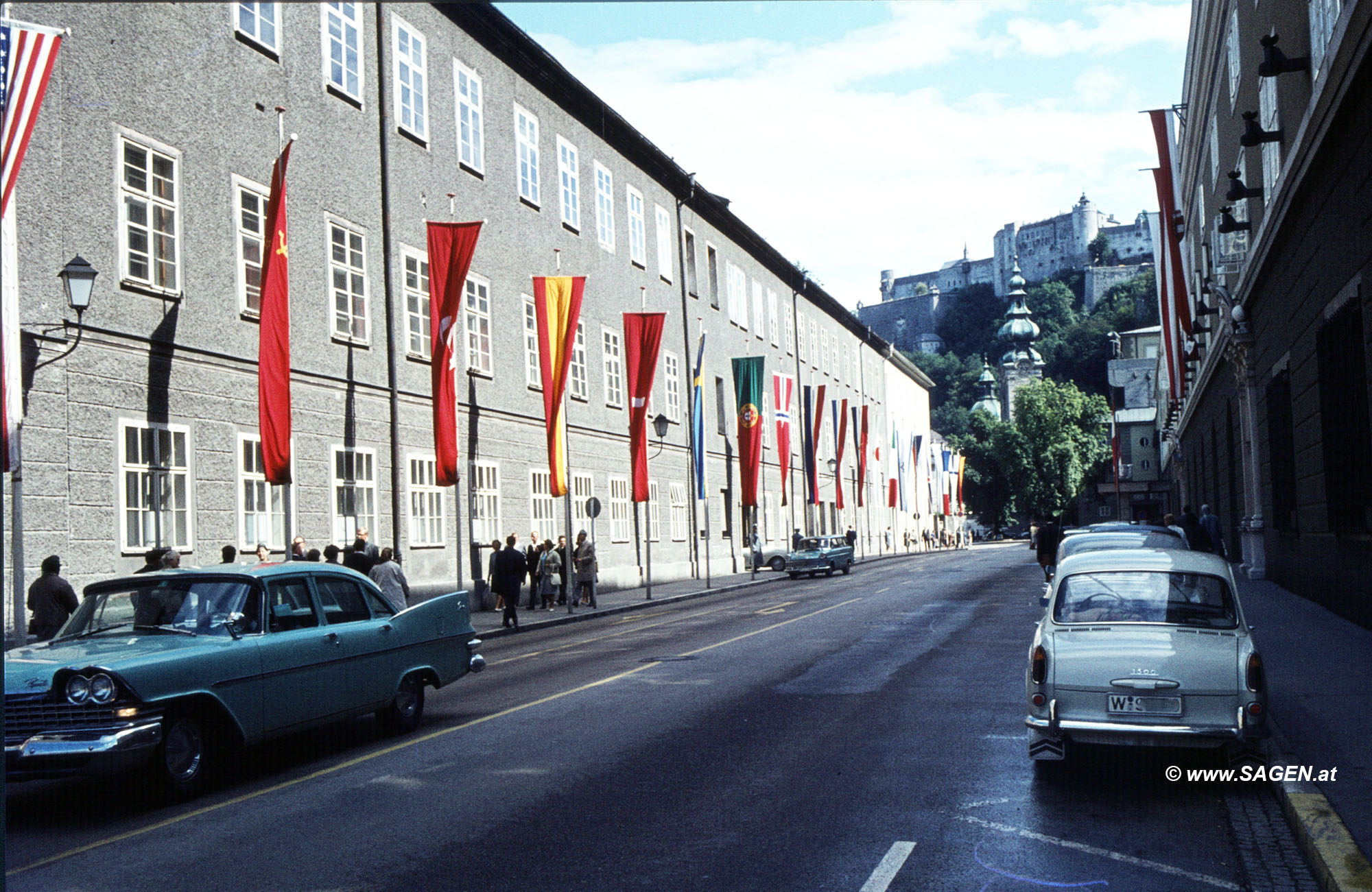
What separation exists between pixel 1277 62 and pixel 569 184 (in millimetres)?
21485

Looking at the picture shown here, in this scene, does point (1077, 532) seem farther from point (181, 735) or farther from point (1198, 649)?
point (181, 735)

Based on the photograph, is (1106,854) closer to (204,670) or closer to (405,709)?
(204,670)

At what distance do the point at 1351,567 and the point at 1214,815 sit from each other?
1019cm

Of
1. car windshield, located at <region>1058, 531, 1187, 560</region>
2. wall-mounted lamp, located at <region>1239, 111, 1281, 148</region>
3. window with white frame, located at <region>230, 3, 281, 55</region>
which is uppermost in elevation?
window with white frame, located at <region>230, 3, 281, 55</region>

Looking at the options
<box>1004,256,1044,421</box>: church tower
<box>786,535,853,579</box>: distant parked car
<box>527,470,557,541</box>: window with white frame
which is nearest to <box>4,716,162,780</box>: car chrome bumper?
<box>527,470,557,541</box>: window with white frame

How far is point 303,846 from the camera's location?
6.87m

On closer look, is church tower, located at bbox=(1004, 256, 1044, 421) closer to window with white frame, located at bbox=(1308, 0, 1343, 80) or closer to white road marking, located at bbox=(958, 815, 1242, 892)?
window with white frame, located at bbox=(1308, 0, 1343, 80)

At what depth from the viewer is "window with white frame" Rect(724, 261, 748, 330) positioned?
5094cm

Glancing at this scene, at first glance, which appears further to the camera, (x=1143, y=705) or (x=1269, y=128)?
(x=1269, y=128)

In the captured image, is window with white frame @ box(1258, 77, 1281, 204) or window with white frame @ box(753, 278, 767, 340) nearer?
window with white frame @ box(1258, 77, 1281, 204)

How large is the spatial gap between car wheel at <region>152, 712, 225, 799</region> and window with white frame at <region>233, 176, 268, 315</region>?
41.0 ft

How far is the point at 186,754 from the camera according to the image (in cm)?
836

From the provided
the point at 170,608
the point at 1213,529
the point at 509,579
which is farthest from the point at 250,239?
the point at 1213,529

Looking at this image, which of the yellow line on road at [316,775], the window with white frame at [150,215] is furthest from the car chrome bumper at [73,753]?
the window with white frame at [150,215]
